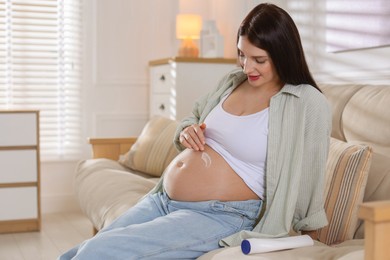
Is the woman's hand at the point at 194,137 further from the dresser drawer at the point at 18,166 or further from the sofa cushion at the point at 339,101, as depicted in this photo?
the dresser drawer at the point at 18,166

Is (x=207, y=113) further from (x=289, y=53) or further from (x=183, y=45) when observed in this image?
(x=183, y=45)

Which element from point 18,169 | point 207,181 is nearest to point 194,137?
point 207,181

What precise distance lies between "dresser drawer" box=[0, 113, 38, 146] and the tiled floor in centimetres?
56

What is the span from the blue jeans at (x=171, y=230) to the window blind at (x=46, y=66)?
278 centimetres

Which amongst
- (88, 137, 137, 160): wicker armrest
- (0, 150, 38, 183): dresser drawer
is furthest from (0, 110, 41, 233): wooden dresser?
(88, 137, 137, 160): wicker armrest

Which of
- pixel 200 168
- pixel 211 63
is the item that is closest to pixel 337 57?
pixel 211 63

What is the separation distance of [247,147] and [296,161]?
0.15 meters

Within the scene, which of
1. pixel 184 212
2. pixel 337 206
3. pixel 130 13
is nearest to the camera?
pixel 184 212

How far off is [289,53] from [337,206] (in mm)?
503

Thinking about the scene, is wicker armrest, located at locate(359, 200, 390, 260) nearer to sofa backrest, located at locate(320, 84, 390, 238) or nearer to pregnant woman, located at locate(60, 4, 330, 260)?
pregnant woman, located at locate(60, 4, 330, 260)

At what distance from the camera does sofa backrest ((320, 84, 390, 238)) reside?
2078mm

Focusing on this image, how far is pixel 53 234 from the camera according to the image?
155 inches

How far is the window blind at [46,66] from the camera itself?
4480 mm

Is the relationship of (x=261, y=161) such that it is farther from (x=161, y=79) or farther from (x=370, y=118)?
(x=161, y=79)
